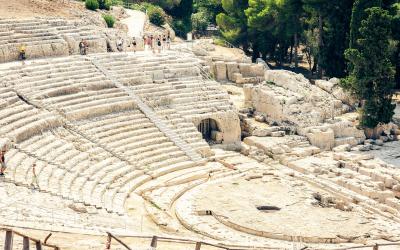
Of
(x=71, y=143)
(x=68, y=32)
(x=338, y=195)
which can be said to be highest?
(x=68, y=32)

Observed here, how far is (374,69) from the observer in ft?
110

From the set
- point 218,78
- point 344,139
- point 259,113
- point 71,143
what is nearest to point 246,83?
point 218,78

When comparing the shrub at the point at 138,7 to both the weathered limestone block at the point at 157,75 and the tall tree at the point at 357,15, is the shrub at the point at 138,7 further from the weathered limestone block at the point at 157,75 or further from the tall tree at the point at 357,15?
the tall tree at the point at 357,15

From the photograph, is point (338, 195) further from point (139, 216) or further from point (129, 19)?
point (129, 19)

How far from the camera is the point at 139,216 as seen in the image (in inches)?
→ 979

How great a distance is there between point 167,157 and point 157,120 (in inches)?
92.4

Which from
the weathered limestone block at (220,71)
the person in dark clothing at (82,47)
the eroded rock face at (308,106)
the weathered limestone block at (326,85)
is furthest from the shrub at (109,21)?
the weathered limestone block at (326,85)

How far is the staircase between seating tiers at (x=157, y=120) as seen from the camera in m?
30.8

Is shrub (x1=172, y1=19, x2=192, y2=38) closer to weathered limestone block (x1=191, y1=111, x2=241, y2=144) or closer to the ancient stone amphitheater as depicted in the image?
the ancient stone amphitheater

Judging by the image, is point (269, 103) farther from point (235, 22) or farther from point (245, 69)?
point (235, 22)

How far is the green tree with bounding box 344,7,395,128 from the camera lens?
33281 millimetres

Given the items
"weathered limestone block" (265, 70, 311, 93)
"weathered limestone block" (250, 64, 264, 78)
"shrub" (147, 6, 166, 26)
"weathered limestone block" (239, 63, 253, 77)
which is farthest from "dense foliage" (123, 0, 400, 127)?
"weathered limestone block" (239, 63, 253, 77)

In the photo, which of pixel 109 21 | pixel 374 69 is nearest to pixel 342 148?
pixel 374 69

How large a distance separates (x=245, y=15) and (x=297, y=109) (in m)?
14.4
